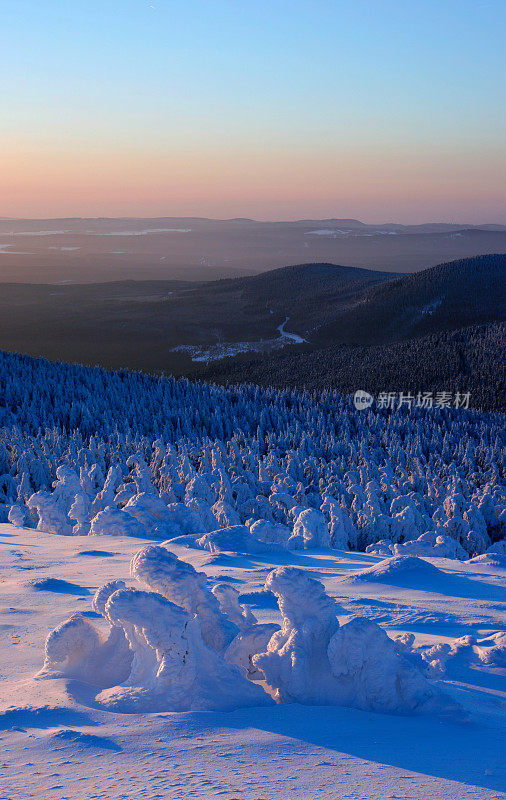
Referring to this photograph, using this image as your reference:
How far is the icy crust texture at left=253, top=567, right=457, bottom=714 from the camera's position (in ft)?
15.7

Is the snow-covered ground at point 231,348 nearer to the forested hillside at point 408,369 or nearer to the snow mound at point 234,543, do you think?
the forested hillside at point 408,369

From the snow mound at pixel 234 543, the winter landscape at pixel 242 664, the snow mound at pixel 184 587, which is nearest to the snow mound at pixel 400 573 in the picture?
the winter landscape at pixel 242 664

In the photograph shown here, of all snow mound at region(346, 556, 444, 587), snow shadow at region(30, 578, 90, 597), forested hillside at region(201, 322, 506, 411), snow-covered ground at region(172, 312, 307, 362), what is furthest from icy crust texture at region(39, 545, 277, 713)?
snow-covered ground at region(172, 312, 307, 362)

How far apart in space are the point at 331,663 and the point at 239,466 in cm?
1960

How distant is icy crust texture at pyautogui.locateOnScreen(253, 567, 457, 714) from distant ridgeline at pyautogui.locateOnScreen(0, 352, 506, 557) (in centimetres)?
519

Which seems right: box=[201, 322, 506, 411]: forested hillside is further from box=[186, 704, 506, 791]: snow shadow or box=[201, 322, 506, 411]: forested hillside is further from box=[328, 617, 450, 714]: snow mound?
box=[186, 704, 506, 791]: snow shadow

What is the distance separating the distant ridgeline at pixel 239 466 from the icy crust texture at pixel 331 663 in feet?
17.0

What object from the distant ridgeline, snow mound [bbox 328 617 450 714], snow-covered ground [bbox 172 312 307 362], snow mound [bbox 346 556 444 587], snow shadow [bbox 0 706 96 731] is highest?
snow mound [bbox 328 617 450 714]

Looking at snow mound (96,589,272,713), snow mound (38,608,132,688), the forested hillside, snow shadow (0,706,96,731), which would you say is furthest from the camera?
the forested hillside

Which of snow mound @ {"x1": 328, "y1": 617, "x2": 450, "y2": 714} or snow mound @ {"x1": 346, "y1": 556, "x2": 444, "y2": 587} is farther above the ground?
snow mound @ {"x1": 328, "y1": 617, "x2": 450, "y2": 714}

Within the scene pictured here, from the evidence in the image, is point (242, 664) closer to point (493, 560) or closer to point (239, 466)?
point (493, 560)

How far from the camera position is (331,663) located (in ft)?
16.0

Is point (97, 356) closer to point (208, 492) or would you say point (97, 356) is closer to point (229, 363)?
point (229, 363)

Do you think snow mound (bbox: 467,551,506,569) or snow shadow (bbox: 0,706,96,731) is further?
snow mound (bbox: 467,551,506,569)
